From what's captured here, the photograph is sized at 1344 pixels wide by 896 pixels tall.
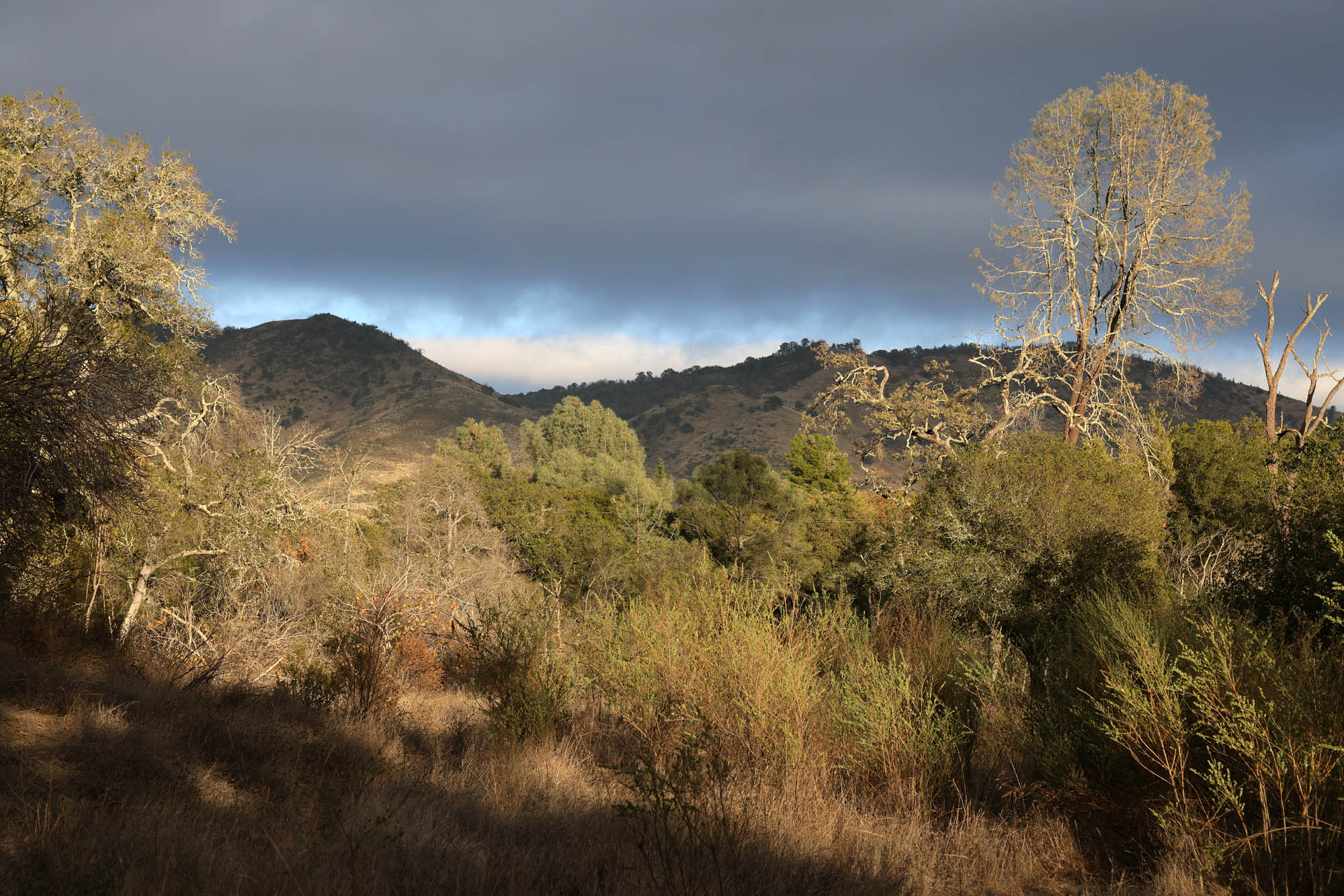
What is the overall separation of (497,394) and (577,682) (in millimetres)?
103046

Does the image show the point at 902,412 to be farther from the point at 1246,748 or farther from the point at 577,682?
the point at 1246,748

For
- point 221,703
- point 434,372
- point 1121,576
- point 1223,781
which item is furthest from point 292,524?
point 434,372

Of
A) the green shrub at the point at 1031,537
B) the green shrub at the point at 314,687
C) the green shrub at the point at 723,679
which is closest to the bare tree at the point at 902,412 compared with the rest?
the green shrub at the point at 1031,537

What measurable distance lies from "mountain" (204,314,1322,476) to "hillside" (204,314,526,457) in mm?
200

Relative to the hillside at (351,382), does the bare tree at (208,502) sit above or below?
below

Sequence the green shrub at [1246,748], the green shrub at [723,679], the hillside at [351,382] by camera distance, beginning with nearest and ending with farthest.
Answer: the green shrub at [1246,748]
the green shrub at [723,679]
the hillside at [351,382]

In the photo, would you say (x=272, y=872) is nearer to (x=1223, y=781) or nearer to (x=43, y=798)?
(x=43, y=798)

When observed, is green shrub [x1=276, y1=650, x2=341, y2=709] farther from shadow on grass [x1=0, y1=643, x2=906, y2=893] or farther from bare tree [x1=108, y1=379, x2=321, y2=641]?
bare tree [x1=108, y1=379, x2=321, y2=641]

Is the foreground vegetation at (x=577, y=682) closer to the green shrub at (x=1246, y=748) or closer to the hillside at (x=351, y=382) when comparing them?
the green shrub at (x=1246, y=748)

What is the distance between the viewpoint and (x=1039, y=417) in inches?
803

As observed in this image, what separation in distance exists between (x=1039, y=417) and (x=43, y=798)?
2098cm

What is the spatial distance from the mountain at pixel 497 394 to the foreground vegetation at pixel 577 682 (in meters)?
47.0

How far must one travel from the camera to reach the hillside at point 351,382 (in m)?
77.1

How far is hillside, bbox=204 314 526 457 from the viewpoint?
253 ft
